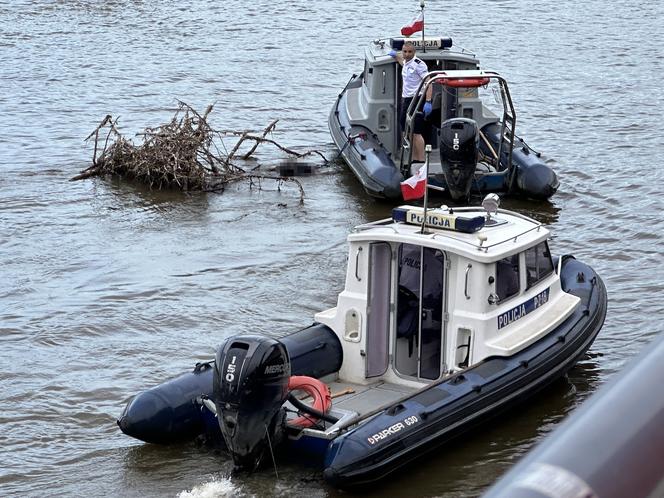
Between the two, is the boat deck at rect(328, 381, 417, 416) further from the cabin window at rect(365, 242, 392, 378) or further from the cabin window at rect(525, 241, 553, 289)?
the cabin window at rect(525, 241, 553, 289)

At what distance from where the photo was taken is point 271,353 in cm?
734

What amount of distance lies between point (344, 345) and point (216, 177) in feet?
26.0

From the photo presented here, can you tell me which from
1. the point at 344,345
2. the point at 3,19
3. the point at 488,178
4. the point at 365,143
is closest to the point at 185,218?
the point at 365,143

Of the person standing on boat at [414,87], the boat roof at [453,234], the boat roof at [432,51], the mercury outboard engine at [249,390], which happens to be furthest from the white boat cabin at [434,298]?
the boat roof at [432,51]

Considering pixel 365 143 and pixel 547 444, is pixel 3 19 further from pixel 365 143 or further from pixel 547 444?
pixel 547 444

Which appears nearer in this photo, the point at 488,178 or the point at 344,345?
the point at 344,345

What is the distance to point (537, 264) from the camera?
376 inches

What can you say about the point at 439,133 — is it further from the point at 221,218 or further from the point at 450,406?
the point at 450,406

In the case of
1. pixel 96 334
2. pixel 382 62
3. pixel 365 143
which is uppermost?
pixel 382 62

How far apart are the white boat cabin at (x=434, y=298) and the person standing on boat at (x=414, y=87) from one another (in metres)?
6.11

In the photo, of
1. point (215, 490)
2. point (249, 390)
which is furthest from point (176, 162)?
point (249, 390)

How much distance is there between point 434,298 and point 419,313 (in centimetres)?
17

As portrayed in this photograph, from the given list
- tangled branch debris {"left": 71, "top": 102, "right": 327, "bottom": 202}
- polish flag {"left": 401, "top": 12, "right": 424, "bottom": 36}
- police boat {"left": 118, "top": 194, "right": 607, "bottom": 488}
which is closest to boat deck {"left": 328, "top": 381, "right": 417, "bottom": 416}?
police boat {"left": 118, "top": 194, "right": 607, "bottom": 488}

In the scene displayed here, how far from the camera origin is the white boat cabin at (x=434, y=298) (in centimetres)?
870
